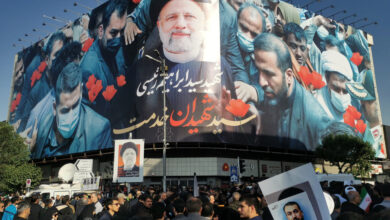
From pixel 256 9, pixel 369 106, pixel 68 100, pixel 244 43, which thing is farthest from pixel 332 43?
pixel 68 100

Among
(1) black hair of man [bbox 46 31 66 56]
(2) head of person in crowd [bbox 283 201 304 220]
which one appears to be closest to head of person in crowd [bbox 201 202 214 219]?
(2) head of person in crowd [bbox 283 201 304 220]

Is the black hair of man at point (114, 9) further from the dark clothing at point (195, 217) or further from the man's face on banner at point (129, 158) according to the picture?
the dark clothing at point (195, 217)

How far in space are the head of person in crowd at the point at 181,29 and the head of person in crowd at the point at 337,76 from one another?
2177 cm

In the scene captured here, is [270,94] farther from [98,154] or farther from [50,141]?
[50,141]

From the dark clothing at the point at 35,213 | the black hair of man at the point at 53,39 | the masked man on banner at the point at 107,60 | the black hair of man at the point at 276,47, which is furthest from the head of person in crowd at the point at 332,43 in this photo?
the dark clothing at the point at 35,213

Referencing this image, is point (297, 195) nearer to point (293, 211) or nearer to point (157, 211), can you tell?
point (293, 211)

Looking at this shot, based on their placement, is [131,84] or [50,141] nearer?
[131,84]

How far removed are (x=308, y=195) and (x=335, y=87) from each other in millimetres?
50279

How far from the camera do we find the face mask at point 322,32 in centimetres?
4908

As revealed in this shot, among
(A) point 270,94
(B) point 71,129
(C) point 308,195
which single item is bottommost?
(C) point 308,195

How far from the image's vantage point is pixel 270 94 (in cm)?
3981

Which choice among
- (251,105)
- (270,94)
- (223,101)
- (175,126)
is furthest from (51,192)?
(270,94)

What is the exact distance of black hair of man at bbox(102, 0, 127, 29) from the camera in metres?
41.7

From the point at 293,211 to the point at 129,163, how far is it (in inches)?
469
